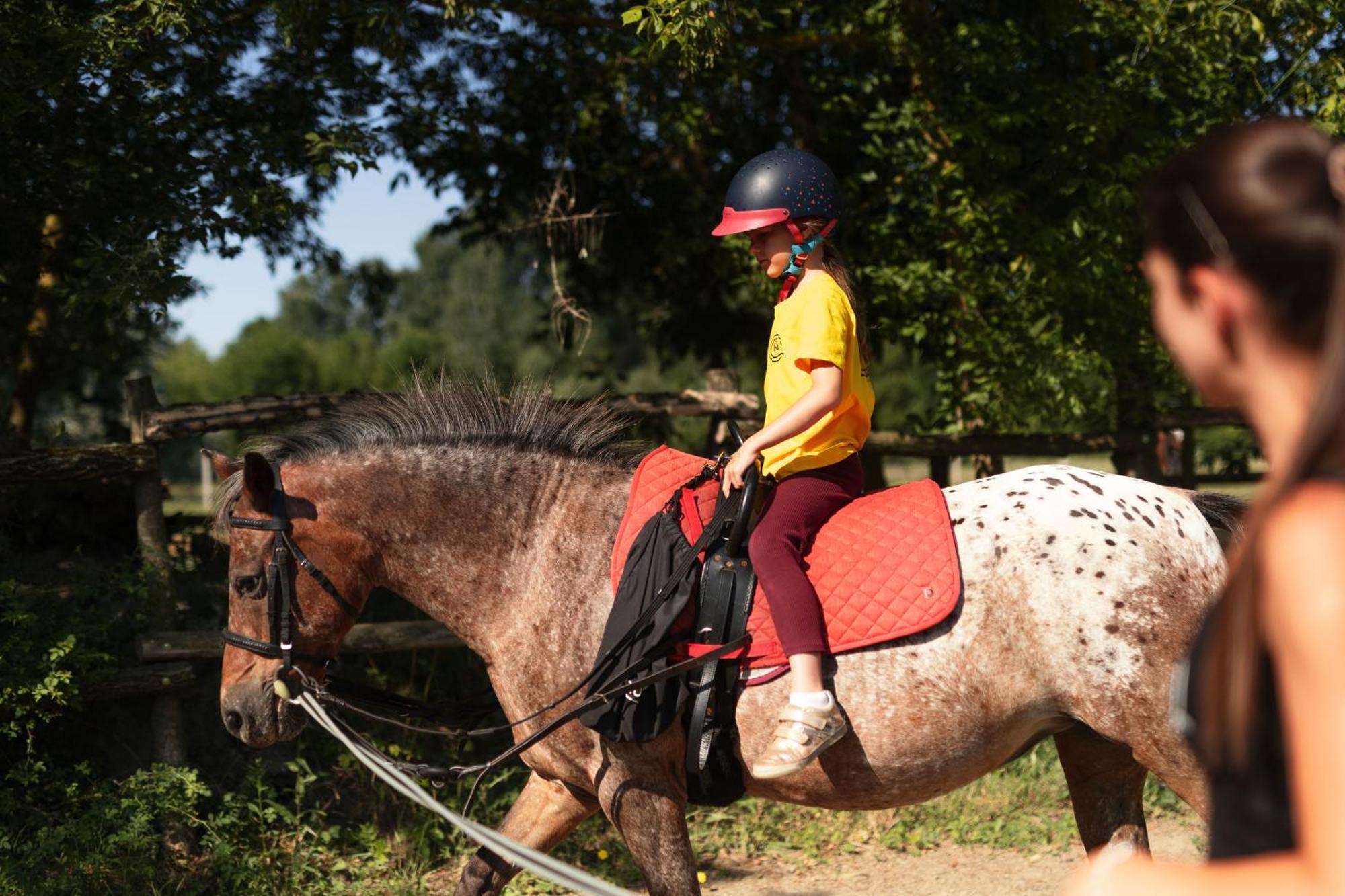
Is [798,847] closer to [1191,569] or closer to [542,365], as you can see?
[1191,569]

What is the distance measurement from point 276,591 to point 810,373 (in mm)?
1783

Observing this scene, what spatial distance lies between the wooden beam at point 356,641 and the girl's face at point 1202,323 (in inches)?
184

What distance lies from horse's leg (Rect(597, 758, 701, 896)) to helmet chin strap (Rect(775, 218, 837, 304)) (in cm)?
153

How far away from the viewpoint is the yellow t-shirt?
3.12m

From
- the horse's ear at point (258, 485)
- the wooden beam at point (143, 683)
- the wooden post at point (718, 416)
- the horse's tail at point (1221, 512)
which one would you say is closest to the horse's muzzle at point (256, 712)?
the horse's ear at point (258, 485)

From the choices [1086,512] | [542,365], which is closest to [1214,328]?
[1086,512]

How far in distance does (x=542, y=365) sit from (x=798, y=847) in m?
34.2

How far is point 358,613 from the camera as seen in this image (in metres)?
3.59

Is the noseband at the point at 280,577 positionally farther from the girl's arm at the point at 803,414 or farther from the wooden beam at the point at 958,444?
the wooden beam at the point at 958,444

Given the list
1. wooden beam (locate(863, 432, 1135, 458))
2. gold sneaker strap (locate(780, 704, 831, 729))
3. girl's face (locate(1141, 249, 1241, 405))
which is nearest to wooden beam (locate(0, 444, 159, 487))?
gold sneaker strap (locate(780, 704, 831, 729))

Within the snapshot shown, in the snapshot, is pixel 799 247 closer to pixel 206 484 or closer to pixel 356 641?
pixel 356 641

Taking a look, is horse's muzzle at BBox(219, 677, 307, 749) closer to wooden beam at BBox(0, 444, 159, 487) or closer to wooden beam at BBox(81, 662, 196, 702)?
wooden beam at BBox(81, 662, 196, 702)

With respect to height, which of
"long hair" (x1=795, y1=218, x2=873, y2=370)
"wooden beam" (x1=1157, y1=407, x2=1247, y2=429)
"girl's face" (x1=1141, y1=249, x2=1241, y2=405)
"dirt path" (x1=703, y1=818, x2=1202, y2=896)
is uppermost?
"long hair" (x1=795, y1=218, x2=873, y2=370)

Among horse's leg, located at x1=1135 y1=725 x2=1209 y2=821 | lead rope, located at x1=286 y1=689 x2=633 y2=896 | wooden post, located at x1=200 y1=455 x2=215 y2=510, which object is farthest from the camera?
wooden post, located at x1=200 y1=455 x2=215 y2=510
